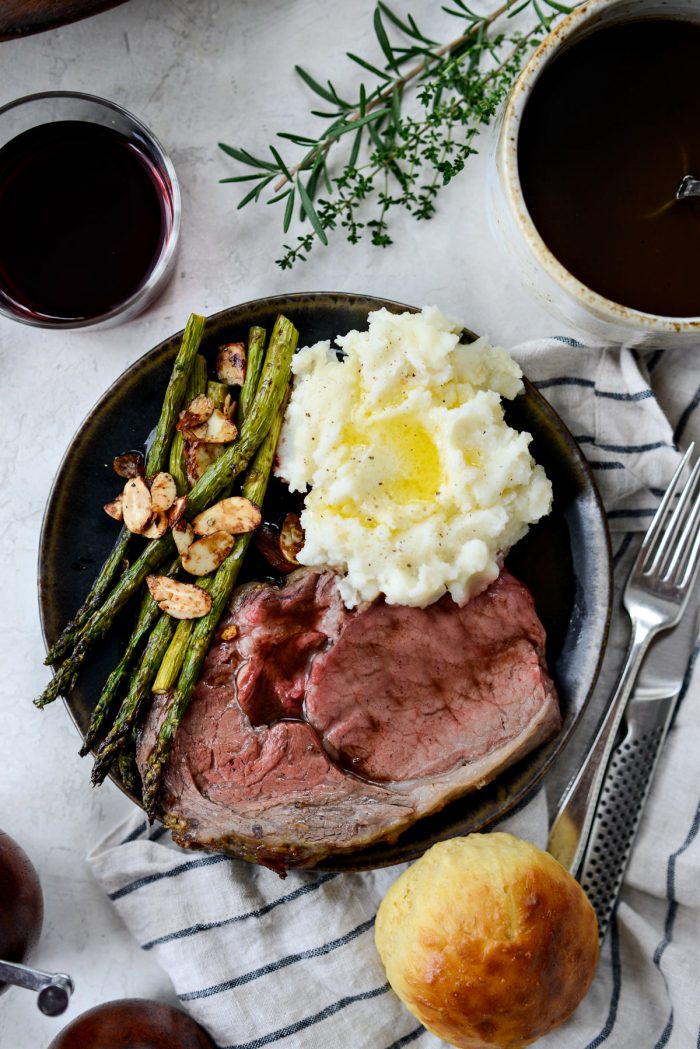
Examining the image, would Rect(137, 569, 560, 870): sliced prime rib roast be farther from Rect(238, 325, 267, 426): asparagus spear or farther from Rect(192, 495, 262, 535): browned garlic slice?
Rect(238, 325, 267, 426): asparagus spear

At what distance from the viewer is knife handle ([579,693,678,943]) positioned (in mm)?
3516

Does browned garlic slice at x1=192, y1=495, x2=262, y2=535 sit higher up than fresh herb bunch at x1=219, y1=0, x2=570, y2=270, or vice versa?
fresh herb bunch at x1=219, y1=0, x2=570, y2=270

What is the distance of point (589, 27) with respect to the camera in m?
2.95

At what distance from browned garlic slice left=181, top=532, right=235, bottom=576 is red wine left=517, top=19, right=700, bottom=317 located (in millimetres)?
1504

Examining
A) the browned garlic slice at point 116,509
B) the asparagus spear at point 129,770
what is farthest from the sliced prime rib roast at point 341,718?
the browned garlic slice at point 116,509

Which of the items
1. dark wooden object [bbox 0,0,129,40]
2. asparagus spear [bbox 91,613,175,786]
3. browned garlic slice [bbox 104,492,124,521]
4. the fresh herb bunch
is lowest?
asparagus spear [bbox 91,613,175,786]

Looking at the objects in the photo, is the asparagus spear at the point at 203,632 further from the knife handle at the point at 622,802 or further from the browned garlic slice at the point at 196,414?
the knife handle at the point at 622,802

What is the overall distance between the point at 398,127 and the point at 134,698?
2.29 m

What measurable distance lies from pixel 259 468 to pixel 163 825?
135cm

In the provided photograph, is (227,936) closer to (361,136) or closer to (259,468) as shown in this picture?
(259,468)

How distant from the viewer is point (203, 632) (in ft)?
10.6

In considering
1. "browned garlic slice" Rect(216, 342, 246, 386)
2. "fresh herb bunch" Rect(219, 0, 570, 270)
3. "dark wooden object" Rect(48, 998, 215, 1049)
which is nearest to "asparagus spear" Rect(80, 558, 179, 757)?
"browned garlic slice" Rect(216, 342, 246, 386)

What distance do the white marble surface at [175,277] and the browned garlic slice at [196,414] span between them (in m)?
0.50

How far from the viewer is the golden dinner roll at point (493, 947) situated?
120 inches
